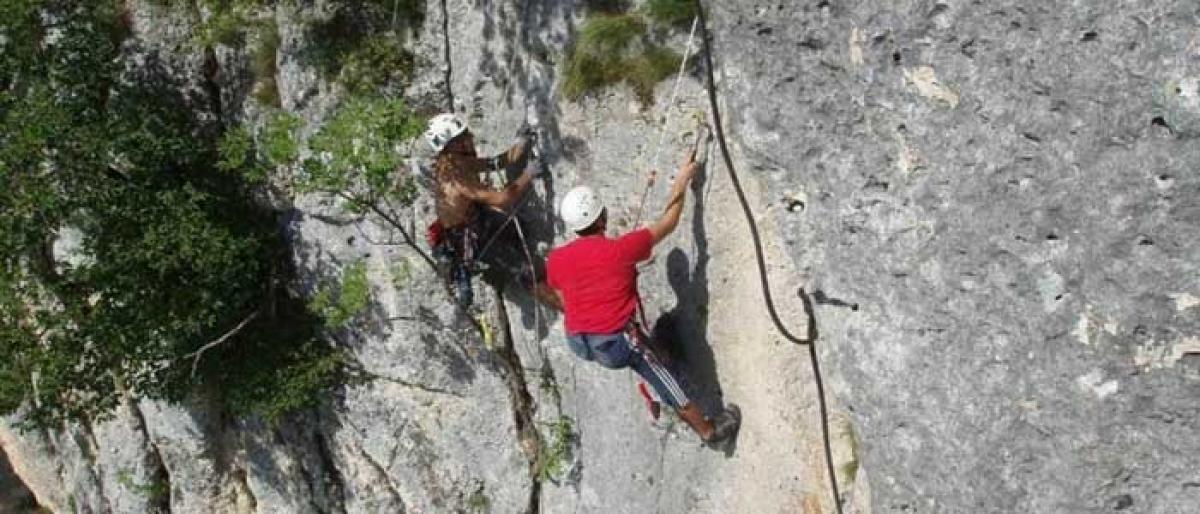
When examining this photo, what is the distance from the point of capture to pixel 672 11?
7.22 m

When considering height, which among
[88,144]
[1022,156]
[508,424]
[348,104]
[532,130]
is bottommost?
[508,424]

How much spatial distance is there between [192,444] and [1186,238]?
11.3 metres

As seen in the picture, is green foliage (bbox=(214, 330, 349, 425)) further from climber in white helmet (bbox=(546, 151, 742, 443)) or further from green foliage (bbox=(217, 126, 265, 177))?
climber in white helmet (bbox=(546, 151, 742, 443))

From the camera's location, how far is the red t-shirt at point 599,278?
707 cm

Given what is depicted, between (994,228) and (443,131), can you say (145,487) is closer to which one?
(443,131)

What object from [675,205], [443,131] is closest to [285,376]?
[443,131]

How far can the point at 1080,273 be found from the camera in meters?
5.07

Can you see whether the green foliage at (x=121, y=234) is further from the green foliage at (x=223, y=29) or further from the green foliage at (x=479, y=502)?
the green foliage at (x=479, y=502)

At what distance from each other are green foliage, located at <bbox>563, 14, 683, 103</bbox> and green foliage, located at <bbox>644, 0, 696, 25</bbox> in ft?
0.66

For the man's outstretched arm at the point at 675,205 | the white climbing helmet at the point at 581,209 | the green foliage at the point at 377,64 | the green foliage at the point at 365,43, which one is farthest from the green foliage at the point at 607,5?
the green foliage at the point at 377,64

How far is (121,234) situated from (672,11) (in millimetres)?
5823

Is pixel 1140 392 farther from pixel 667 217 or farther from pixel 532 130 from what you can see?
pixel 532 130

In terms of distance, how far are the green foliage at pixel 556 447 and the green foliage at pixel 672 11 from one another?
13.2ft

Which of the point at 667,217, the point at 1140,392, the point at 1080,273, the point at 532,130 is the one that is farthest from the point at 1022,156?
the point at 532,130
